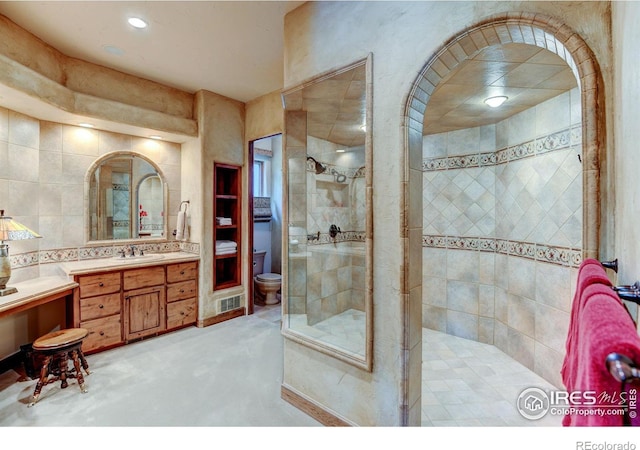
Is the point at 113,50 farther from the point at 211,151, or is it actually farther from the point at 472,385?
the point at 472,385

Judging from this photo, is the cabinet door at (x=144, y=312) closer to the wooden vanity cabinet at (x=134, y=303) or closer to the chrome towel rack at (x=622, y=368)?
the wooden vanity cabinet at (x=134, y=303)

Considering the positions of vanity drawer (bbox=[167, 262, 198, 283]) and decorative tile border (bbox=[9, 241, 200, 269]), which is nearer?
decorative tile border (bbox=[9, 241, 200, 269])

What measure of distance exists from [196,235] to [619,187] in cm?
359

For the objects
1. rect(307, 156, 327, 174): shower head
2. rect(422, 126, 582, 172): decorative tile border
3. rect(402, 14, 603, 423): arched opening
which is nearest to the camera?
rect(402, 14, 603, 423): arched opening

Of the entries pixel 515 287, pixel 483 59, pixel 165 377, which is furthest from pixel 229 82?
pixel 515 287

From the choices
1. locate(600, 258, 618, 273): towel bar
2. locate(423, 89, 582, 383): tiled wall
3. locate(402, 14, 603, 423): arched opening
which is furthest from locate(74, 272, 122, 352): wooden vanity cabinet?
locate(600, 258, 618, 273): towel bar

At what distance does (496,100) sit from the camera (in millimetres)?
2240

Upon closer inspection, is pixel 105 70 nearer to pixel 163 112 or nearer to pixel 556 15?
pixel 163 112

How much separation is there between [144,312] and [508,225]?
148 inches

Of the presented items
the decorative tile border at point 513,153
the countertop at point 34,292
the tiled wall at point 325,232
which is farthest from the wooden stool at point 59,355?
the decorative tile border at point 513,153

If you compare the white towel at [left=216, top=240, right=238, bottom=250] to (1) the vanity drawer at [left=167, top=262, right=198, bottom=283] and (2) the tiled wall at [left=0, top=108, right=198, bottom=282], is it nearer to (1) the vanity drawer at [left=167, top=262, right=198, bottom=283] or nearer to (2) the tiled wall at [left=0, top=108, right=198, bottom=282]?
(1) the vanity drawer at [left=167, top=262, right=198, bottom=283]

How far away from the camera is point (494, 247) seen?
287 centimetres

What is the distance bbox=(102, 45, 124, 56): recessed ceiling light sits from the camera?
253cm

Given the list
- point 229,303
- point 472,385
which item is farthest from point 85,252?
point 472,385
